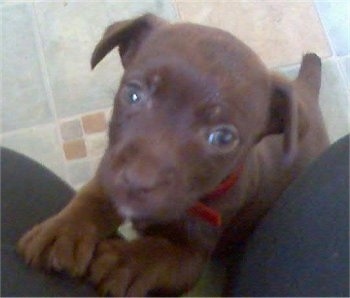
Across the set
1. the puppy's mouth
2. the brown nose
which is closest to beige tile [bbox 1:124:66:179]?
the puppy's mouth

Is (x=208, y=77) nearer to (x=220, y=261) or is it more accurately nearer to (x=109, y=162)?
(x=109, y=162)

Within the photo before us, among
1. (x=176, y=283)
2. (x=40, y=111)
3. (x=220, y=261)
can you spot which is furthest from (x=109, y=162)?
(x=40, y=111)

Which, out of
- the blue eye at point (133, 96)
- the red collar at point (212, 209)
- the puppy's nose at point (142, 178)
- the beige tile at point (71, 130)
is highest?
the blue eye at point (133, 96)

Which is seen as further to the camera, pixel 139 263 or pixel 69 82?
pixel 69 82

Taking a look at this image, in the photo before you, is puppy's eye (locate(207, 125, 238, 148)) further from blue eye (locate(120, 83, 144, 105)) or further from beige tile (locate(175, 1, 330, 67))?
beige tile (locate(175, 1, 330, 67))

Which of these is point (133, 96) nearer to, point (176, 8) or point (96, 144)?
point (96, 144)

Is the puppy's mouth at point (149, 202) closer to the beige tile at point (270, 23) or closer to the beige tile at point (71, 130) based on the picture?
the beige tile at point (71, 130)

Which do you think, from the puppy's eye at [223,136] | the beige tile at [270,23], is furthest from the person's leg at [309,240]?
the beige tile at [270,23]
